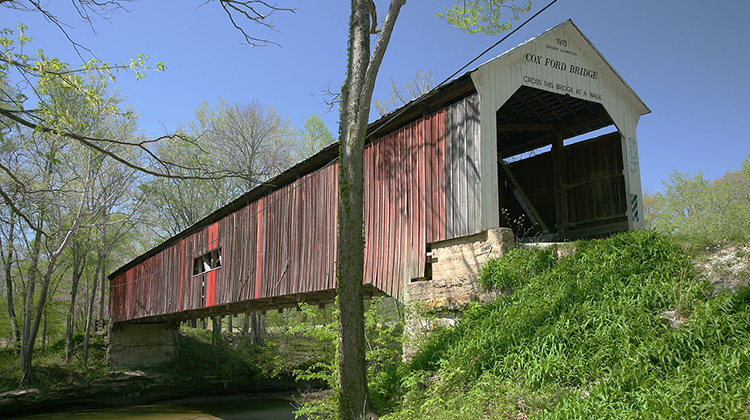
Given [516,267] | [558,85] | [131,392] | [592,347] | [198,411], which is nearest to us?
[592,347]

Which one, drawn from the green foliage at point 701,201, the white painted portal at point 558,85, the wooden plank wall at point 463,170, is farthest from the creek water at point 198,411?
the green foliage at point 701,201

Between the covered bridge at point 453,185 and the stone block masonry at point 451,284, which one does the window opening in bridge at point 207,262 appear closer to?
the covered bridge at point 453,185

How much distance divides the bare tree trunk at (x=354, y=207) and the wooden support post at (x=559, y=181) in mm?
5956

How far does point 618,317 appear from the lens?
5160 millimetres

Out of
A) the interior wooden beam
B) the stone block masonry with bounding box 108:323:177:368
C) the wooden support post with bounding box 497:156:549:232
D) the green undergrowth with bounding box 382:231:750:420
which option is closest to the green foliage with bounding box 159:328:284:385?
the stone block masonry with bounding box 108:323:177:368

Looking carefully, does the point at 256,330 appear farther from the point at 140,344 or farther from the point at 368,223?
the point at 368,223

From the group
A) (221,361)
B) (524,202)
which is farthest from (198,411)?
(524,202)

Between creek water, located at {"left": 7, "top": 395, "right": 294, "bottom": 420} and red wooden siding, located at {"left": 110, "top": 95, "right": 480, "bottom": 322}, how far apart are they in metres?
3.23

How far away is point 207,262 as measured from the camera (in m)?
15.8

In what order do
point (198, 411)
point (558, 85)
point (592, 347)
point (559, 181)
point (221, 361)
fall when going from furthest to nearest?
point (221, 361)
point (198, 411)
point (559, 181)
point (558, 85)
point (592, 347)

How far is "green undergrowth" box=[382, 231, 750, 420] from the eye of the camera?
4.07 meters

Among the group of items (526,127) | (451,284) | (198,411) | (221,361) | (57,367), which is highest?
(526,127)

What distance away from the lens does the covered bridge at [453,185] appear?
8.16 metres

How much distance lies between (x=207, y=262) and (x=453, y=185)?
10021mm
